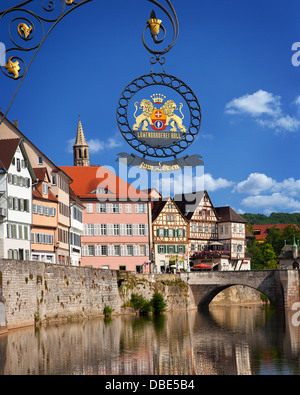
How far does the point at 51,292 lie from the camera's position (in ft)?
137

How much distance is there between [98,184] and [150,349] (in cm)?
3860

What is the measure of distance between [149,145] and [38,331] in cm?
2531

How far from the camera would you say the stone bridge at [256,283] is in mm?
64125

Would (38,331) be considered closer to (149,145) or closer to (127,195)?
(149,145)

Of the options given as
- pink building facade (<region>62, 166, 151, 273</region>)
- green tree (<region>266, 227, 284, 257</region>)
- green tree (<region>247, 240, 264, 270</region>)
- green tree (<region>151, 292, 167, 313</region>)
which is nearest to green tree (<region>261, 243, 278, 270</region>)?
green tree (<region>247, 240, 264, 270</region>)

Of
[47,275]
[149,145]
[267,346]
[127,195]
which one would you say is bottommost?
[267,346]

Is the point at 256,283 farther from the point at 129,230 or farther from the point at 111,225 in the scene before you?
the point at 111,225

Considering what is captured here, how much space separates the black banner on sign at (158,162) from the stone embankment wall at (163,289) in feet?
136

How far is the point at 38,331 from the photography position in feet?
121

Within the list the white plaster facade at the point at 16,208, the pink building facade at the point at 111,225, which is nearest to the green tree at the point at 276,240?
the pink building facade at the point at 111,225

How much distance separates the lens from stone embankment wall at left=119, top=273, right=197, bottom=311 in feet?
182

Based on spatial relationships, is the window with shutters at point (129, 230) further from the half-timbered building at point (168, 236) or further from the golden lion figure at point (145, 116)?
the golden lion figure at point (145, 116)
